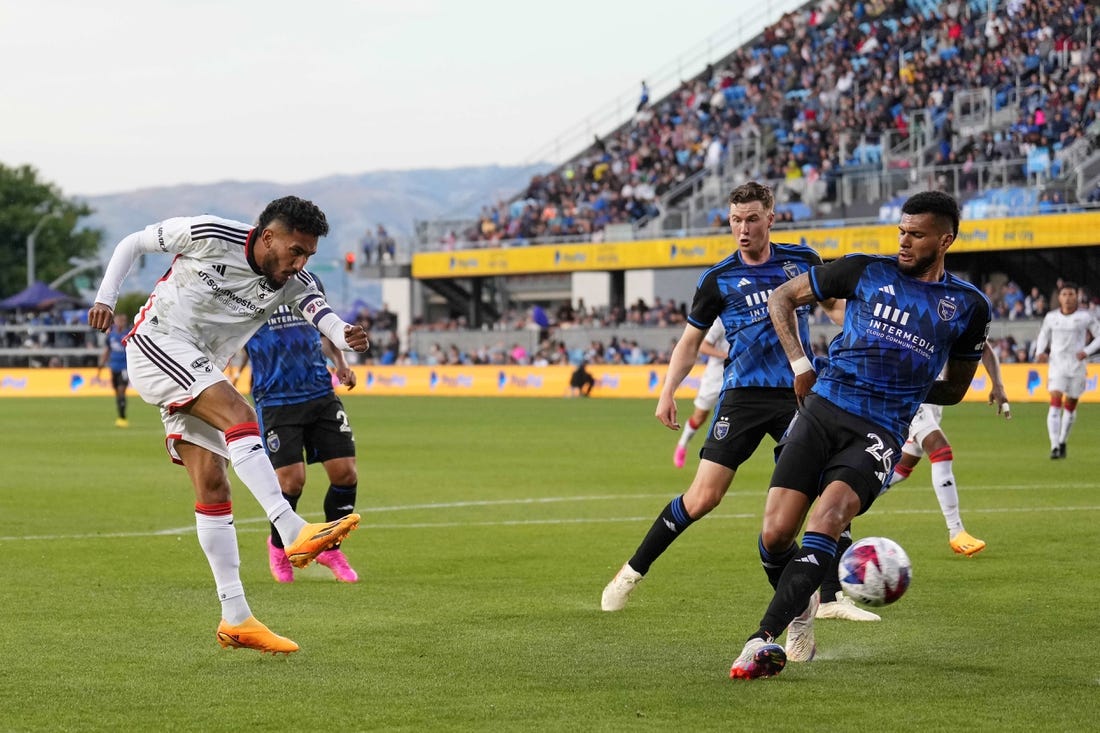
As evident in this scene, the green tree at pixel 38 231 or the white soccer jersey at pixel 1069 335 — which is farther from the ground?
the green tree at pixel 38 231

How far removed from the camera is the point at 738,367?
9156 millimetres

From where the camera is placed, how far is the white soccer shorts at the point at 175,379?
786 cm

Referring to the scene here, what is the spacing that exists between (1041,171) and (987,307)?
3559 centimetres

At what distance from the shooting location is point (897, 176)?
44.2 metres

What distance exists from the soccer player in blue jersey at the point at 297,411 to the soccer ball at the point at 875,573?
433 cm

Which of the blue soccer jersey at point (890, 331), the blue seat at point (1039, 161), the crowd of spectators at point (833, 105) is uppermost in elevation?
the crowd of spectators at point (833, 105)

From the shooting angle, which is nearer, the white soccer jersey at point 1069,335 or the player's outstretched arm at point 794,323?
the player's outstretched arm at point 794,323

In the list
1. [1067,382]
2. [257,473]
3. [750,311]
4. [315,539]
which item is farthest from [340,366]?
[1067,382]

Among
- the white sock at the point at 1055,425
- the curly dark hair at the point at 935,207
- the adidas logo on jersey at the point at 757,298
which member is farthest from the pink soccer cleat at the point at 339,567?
the white sock at the point at 1055,425

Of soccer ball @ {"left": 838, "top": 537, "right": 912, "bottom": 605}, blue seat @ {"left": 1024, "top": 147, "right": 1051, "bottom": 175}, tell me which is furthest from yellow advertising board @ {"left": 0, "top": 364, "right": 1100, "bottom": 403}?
soccer ball @ {"left": 838, "top": 537, "right": 912, "bottom": 605}

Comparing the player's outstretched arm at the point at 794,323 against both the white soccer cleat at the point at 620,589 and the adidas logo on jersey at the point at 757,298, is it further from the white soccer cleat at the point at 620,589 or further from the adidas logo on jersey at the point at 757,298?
the white soccer cleat at the point at 620,589

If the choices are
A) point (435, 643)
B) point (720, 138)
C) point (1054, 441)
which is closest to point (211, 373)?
point (435, 643)

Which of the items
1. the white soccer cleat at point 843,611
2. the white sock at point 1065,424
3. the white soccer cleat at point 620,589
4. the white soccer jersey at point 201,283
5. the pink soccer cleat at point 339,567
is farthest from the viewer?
the white sock at point 1065,424

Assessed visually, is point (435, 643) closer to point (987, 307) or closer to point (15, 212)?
point (987, 307)
